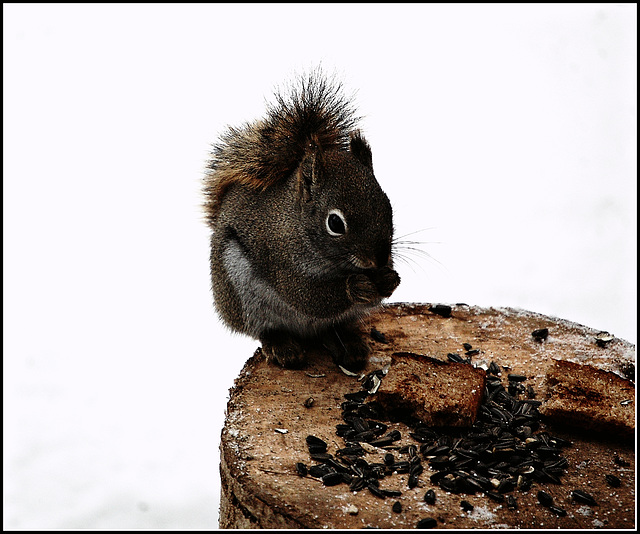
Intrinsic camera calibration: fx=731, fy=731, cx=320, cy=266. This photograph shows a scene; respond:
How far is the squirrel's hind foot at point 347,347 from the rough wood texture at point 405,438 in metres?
0.04

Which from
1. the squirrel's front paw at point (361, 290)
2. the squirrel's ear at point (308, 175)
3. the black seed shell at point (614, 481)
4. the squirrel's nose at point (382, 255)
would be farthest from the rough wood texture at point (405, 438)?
the squirrel's ear at point (308, 175)

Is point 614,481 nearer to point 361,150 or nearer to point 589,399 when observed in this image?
point 589,399

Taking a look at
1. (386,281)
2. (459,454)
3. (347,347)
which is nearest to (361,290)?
(386,281)

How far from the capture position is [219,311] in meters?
3.09

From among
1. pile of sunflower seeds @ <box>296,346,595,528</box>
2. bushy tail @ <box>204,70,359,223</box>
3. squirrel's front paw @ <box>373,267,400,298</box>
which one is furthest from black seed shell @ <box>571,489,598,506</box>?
bushy tail @ <box>204,70,359,223</box>

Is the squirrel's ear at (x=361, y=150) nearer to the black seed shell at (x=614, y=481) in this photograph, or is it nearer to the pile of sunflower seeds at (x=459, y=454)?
the pile of sunflower seeds at (x=459, y=454)

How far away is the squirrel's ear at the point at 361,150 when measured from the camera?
9.12 feet

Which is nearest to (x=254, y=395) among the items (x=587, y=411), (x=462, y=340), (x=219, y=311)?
(x=219, y=311)

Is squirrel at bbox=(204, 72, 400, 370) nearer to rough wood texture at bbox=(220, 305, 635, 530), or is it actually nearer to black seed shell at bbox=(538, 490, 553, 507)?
rough wood texture at bbox=(220, 305, 635, 530)

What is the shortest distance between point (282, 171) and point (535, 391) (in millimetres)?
1259

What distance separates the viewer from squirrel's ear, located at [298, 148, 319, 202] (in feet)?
8.64

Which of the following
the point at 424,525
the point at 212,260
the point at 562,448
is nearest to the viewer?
the point at 424,525

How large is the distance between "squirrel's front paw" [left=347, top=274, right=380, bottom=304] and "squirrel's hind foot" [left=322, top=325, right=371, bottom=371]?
298mm

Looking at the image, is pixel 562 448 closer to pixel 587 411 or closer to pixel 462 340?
pixel 587 411
